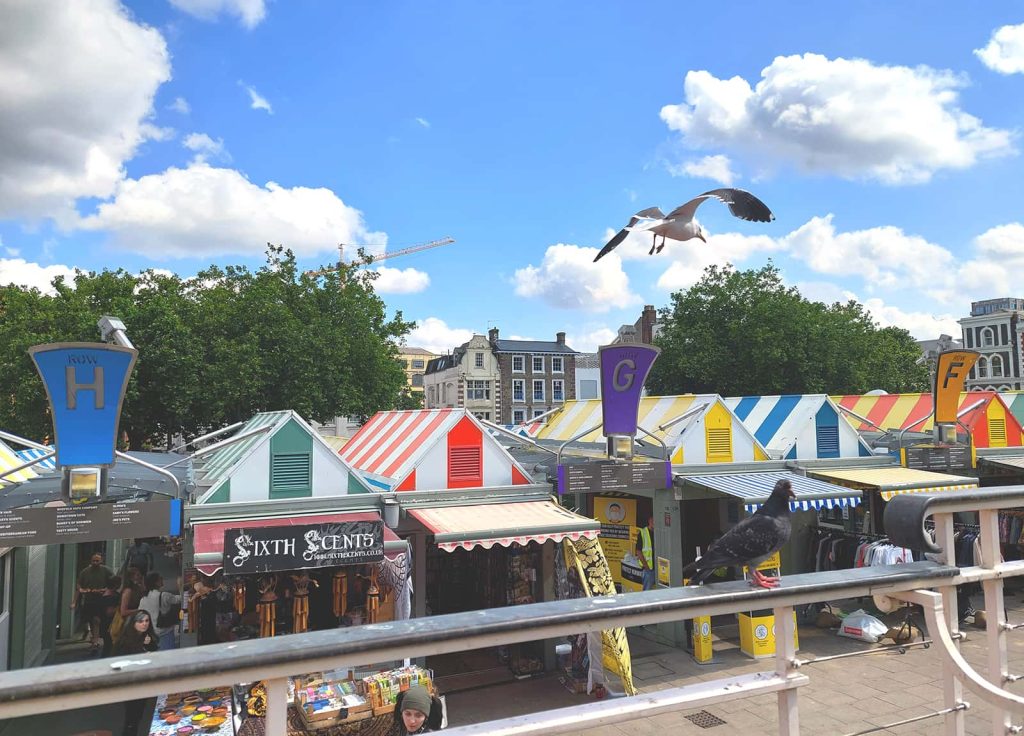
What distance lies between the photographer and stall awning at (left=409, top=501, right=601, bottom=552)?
30.5ft

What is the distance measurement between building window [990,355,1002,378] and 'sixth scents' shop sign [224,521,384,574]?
3036 inches

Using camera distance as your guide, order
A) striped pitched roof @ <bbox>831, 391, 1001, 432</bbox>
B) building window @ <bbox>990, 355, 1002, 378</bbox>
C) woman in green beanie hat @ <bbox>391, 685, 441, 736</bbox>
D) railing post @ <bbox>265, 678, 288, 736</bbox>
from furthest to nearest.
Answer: building window @ <bbox>990, 355, 1002, 378</bbox> < striped pitched roof @ <bbox>831, 391, 1001, 432</bbox> < woman in green beanie hat @ <bbox>391, 685, 441, 736</bbox> < railing post @ <bbox>265, 678, 288, 736</bbox>

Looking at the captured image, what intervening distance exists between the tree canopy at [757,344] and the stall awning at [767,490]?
2254 centimetres

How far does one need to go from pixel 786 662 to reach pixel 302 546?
25.2ft

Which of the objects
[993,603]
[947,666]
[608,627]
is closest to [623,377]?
[993,603]

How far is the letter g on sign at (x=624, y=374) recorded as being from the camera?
1079cm

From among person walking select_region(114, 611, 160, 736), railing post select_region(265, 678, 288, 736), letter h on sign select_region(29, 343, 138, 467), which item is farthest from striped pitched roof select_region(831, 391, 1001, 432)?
railing post select_region(265, 678, 288, 736)

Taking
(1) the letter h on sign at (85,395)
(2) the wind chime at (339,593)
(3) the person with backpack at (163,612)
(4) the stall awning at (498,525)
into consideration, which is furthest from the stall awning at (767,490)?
(1) the letter h on sign at (85,395)

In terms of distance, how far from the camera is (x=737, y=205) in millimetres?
9328

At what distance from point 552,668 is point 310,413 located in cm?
1767

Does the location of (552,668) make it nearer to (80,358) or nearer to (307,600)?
(307,600)

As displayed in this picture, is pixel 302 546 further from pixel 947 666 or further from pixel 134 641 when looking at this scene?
pixel 947 666

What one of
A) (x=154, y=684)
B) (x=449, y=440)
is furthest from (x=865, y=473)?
(x=154, y=684)

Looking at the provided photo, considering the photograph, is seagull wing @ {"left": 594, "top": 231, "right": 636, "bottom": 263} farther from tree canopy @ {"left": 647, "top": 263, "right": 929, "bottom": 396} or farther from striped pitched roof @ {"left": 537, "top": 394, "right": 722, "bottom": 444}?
tree canopy @ {"left": 647, "top": 263, "right": 929, "bottom": 396}
